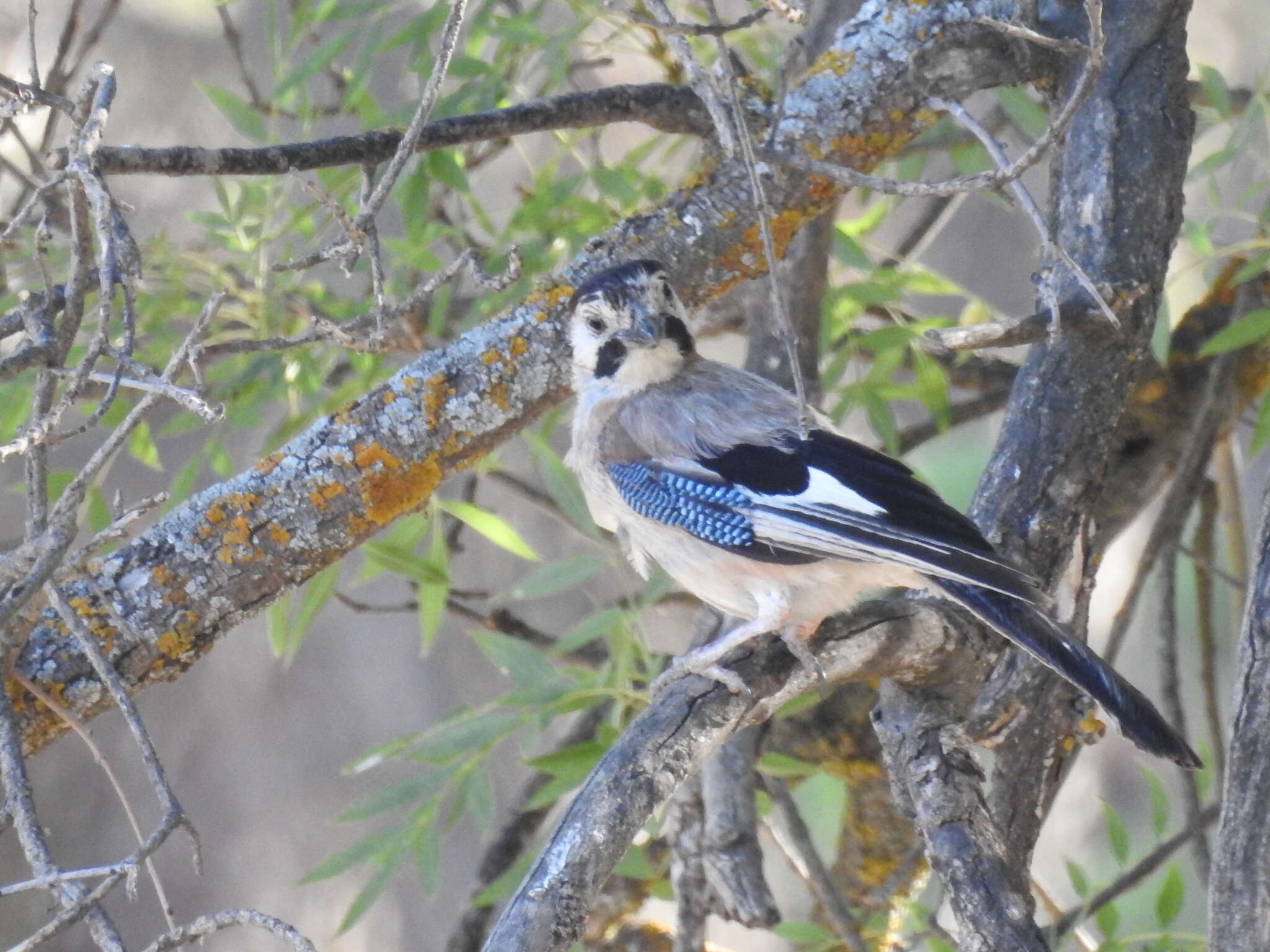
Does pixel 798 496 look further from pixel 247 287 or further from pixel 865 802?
pixel 247 287

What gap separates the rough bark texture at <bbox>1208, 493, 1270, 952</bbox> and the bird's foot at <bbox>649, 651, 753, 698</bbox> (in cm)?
58

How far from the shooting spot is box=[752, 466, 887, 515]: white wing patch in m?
1.98

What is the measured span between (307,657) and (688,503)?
10.4ft

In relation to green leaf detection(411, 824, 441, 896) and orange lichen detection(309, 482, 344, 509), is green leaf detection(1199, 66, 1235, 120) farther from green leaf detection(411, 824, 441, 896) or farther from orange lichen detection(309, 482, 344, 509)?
green leaf detection(411, 824, 441, 896)

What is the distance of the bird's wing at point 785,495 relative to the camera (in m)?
1.83

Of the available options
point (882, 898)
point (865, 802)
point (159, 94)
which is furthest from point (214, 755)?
point (882, 898)

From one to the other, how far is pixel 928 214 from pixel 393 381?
1756 mm

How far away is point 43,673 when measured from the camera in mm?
1781

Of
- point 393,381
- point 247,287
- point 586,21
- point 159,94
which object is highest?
point 159,94

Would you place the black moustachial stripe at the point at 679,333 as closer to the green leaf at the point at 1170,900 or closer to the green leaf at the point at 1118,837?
the green leaf at the point at 1118,837

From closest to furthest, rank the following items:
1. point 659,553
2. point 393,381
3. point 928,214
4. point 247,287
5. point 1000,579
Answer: point 1000,579
point 393,381
point 659,553
point 247,287
point 928,214

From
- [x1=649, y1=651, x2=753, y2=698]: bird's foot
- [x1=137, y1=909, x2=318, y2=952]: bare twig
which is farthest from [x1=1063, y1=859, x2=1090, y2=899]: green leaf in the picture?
[x1=137, y1=909, x2=318, y2=952]: bare twig

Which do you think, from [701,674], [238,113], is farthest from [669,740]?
[238,113]

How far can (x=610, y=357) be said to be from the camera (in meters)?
2.34
